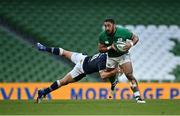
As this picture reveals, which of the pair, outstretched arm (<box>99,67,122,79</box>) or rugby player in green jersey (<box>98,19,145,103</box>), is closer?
rugby player in green jersey (<box>98,19,145,103</box>)

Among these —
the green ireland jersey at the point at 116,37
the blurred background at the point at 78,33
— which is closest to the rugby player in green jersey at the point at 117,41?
the green ireland jersey at the point at 116,37

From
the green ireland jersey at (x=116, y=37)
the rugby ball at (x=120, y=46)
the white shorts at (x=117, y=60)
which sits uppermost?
the green ireland jersey at (x=116, y=37)

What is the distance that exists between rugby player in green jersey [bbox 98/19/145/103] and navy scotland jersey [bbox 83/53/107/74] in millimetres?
507

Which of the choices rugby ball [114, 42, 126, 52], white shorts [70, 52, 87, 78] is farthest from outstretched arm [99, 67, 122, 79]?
rugby ball [114, 42, 126, 52]

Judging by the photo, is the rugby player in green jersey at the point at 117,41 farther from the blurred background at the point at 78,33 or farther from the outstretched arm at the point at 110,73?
the blurred background at the point at 78,33

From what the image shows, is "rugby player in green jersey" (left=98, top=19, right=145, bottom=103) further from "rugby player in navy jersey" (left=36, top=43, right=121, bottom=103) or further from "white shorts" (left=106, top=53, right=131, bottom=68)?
"rugby player in navy jersey" (left=36, top=43, right=121, bottom=103)

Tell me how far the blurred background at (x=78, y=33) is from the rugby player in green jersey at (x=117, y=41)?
3.98m

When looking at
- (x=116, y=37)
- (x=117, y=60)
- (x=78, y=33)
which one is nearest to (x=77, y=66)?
(x=117, y=60)

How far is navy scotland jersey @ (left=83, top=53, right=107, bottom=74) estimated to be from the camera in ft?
42.8

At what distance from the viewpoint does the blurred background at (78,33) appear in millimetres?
16500

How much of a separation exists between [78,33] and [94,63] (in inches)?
160

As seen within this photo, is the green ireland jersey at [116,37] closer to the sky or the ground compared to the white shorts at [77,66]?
closer to the sky

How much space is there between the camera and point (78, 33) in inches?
673

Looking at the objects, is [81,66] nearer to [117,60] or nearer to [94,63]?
[94,63]
